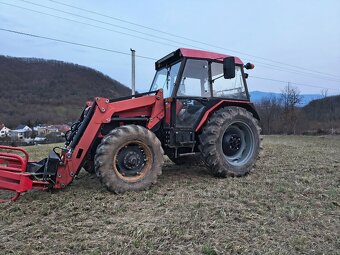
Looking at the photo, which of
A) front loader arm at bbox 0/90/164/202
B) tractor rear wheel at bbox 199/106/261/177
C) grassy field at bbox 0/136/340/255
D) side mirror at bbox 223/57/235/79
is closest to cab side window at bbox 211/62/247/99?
tractor rear wheel at bbox 199/106/261/177

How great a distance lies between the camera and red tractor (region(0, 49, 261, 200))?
16.7ft

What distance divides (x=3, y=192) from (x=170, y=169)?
3.23 meters

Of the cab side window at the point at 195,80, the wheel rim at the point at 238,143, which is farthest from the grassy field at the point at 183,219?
the cab side window at the point at 195,80

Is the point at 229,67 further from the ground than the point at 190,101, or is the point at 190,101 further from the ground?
the point at 229,67

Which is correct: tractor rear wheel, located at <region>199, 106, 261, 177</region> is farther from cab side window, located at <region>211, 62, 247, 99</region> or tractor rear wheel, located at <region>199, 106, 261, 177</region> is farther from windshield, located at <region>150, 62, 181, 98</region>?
windshield, located at <region>150, 62, 181, 98</region>

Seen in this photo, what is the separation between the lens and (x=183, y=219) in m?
3.97

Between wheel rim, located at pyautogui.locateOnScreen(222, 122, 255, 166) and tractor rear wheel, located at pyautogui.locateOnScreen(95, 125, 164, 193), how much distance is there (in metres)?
1.60

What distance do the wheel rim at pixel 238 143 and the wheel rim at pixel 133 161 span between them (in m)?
1.66

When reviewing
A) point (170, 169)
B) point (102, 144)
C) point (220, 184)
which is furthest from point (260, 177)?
point (102, 144)

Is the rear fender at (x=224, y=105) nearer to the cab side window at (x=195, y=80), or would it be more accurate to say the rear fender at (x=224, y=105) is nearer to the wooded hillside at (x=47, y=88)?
the cab side window at (x=195, y=80)

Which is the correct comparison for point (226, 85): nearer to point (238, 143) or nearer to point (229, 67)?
point (229, 67)

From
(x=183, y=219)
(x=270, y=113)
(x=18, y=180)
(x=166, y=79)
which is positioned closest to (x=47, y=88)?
(x=270, y=113)

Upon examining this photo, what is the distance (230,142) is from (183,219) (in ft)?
9.49

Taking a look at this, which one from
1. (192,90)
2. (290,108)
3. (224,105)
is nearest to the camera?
(192,90)
